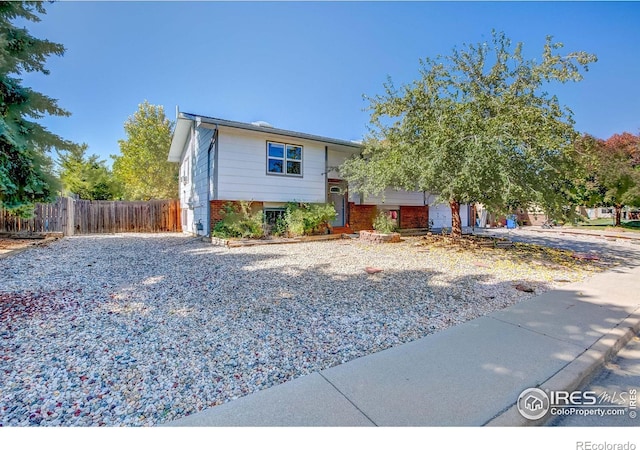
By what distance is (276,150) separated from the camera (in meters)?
11.8

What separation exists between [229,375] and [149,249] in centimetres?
823

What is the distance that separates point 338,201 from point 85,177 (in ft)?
64.2

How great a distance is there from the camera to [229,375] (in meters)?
2.43

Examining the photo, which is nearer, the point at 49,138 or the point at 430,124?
the point at 49,138

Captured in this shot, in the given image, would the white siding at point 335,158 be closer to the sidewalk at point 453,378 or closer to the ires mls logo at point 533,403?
the sidewalk at point 453,378

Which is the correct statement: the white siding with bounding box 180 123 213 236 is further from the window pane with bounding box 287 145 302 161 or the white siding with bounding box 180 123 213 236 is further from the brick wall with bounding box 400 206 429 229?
the brick wall with bounding box 400 206 429 229

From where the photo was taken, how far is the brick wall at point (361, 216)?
1387 centimetres

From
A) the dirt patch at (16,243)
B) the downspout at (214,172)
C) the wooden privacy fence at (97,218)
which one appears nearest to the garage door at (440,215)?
the downspout at (214,172)

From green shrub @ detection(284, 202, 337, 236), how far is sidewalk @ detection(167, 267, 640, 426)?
7972mm

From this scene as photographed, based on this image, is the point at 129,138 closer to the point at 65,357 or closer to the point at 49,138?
the point at 49,138

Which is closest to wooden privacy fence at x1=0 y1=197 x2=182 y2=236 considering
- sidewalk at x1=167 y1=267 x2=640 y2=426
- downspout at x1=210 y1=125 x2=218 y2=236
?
downspout at x1=210 y1=125 x2=218 y2=236

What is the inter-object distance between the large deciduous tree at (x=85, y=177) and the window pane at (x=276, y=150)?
1713cm

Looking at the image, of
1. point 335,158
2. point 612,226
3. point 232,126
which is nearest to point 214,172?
point 232,126

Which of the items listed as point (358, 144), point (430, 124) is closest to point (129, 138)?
point (358, 144)
